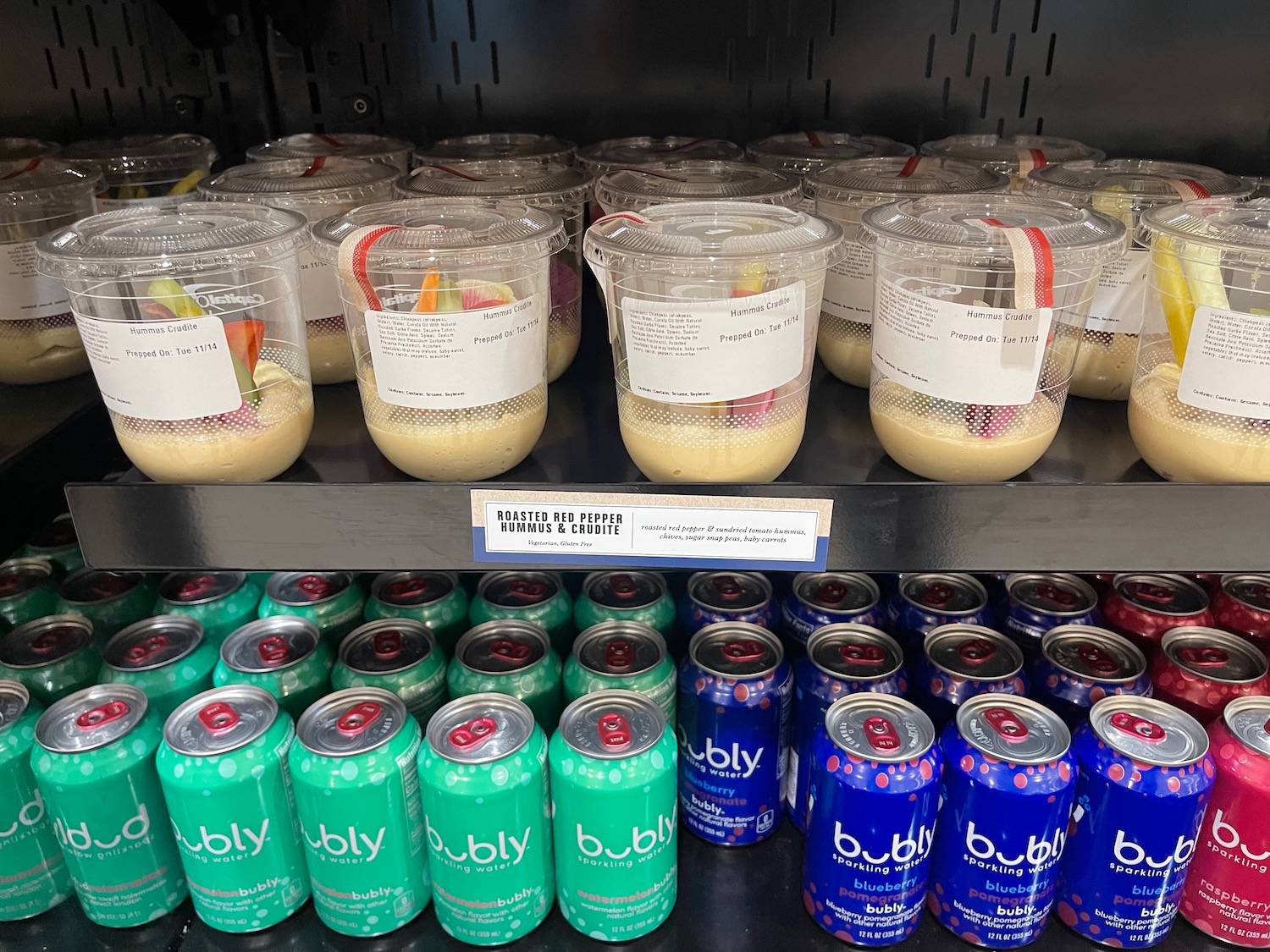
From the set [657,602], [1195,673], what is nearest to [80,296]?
[657,602]

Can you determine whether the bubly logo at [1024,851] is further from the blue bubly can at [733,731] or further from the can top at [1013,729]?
the blue bubly can at [733,731]

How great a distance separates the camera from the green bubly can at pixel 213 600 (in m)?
1.18

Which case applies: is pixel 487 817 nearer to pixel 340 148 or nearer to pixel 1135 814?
pixel 1135 814

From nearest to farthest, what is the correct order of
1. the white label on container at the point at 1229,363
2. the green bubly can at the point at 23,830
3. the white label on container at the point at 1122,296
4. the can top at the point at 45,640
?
the white label on container at the point at 1229,363 < the white label on container at the point at 1122,296 < the green bubly can at the point at 23,830 < the can top at the point at 45,640

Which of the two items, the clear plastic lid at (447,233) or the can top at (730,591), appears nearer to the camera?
the clear plastic lid at (447,233)

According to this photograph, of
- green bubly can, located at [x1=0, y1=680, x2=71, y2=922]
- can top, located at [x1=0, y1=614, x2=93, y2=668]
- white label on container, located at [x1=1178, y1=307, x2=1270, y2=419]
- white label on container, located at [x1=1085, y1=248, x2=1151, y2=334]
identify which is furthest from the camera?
can top, located at [x1=0, y1=614, x2=93, y2=668]

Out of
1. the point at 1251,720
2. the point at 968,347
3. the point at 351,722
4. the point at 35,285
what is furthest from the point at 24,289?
the point at 1251,720

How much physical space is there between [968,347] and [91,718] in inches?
38.1

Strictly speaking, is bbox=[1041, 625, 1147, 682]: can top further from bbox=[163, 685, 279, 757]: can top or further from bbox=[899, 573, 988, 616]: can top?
bbox=[163, 685, 279, 757]: can top

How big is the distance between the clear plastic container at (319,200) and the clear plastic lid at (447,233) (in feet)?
0.20

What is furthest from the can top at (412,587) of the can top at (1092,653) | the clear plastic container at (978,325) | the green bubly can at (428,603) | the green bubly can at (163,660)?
the can top at (1092,653)

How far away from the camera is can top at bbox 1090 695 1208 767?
947 mm

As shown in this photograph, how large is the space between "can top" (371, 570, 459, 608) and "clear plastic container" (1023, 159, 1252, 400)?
81cm

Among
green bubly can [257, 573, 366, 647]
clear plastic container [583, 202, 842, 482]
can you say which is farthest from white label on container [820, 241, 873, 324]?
green bubly can [257, 573, 366, 647]
